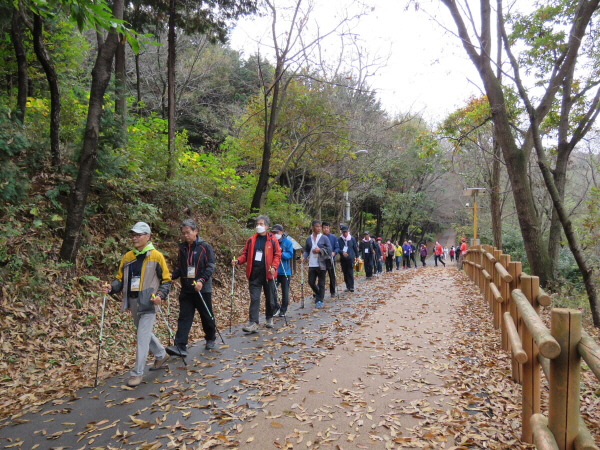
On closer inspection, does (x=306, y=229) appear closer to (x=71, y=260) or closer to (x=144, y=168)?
(x=144, y=168)

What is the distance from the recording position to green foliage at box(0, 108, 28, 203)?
7.51 metres

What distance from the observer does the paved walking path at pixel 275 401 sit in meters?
3.94

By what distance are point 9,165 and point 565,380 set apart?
9033mm

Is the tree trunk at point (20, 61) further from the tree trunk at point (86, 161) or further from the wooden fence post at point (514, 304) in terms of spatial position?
the wooden fence post at point (514, 304)

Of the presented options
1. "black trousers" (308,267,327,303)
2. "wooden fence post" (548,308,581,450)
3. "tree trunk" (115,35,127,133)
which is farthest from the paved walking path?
"tree trunk" (115,35,127,133)

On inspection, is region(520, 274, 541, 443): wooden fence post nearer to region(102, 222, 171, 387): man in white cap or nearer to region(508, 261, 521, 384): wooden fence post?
region(508, 261, 521, 384): wooden fence post

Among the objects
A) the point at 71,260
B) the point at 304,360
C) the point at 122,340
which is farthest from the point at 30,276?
the point at 304,360

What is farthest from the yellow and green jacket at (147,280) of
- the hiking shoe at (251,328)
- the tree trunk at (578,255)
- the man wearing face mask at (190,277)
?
the tree trunk at (578,255)

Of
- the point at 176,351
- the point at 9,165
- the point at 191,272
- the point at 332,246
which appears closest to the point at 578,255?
the point at 332,246

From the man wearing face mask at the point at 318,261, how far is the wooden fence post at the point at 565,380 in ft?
25.6

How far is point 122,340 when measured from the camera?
712cm

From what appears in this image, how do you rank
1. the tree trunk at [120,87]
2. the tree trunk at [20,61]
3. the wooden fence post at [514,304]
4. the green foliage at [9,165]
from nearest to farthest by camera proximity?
the wooden fence post at [514,304]
the green foliage at [9,165]
the tree trunk at [20,61]
the tree trunk at [120,87]

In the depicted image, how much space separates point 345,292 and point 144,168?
23.6 ft

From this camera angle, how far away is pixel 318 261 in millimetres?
10445
